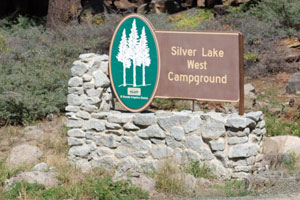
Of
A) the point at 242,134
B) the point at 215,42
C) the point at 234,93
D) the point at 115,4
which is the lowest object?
the point at 242,134

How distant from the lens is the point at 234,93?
7695mm

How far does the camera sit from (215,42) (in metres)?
7.79

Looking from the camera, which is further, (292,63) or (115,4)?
(115,4)

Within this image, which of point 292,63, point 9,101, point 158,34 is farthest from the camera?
point 292,63

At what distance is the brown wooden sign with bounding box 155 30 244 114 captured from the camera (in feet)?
25.2

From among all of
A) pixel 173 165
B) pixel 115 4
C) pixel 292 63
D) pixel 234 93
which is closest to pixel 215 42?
pixel 234 93

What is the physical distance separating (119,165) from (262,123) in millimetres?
2272

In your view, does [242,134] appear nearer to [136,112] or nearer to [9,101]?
[136,112]

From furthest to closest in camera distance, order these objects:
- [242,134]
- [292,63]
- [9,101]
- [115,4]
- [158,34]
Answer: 1. [115,4]
2. [292,63]
3. [9,101]
4. [158,34]
5. [242,134]

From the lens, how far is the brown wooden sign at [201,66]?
7676 mm

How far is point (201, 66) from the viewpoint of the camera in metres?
7.90

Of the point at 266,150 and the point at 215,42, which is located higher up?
the point at 215,42

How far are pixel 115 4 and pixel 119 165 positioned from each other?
13671mm

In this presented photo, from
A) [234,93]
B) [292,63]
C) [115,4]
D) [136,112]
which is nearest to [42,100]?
[136,112]
